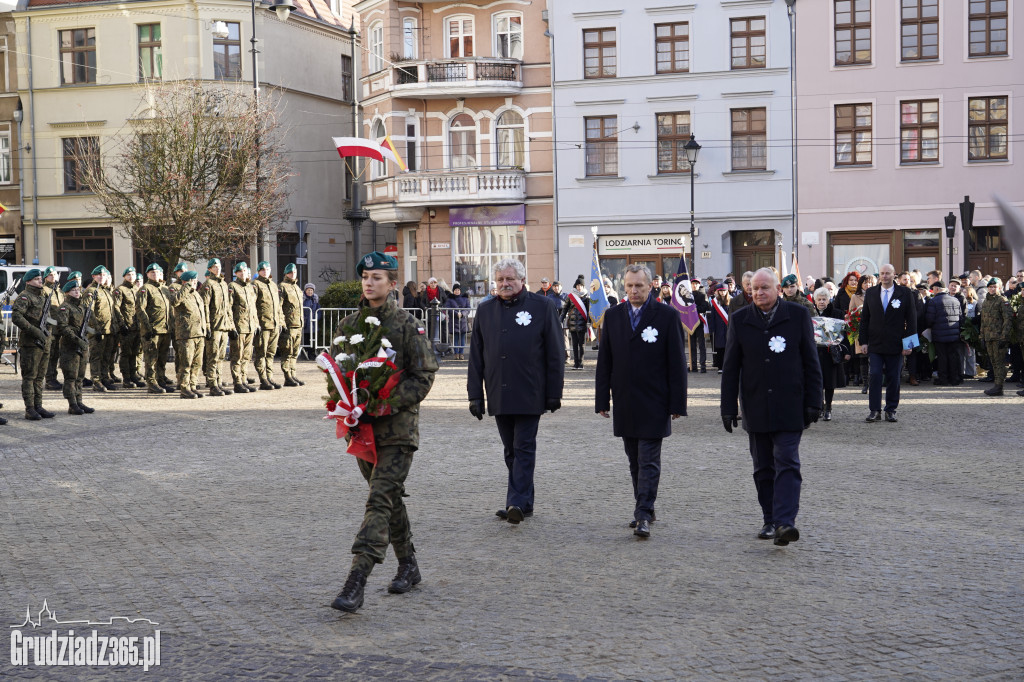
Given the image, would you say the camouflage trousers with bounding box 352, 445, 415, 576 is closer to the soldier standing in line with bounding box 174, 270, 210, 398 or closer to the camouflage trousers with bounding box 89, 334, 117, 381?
the soldier standing in line with bounding box 174, 270, 210, 398

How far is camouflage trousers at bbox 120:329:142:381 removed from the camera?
805 inches

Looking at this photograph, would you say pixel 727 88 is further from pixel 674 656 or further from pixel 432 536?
pixel 674 656

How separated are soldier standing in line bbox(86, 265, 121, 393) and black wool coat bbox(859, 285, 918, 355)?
41.8 ft

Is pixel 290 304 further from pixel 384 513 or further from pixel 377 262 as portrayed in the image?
pixel 384 513

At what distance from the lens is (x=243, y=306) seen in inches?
768

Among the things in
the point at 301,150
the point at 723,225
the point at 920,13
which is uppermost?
the point at 920,13

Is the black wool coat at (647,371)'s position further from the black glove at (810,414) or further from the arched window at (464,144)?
the arched window at (464,144)

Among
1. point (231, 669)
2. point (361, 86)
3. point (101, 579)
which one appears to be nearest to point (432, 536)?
point (101, 579)

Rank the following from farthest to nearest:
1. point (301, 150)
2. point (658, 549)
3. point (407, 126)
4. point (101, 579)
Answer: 1. point (301, 150)
2. point (407, 126)
3. point (658, 549)
4. point (101, 579)

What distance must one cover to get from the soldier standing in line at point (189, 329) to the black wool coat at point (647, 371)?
11.7m

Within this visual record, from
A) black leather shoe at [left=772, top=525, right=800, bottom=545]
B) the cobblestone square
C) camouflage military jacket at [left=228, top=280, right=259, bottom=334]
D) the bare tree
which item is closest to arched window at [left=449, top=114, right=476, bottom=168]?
the bare tree

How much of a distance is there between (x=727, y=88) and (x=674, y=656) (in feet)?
111

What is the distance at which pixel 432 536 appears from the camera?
8.05m

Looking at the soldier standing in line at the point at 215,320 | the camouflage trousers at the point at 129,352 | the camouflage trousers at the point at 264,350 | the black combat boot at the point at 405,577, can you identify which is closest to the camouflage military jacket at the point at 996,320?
the camouflage trousers at the point at 264,350
